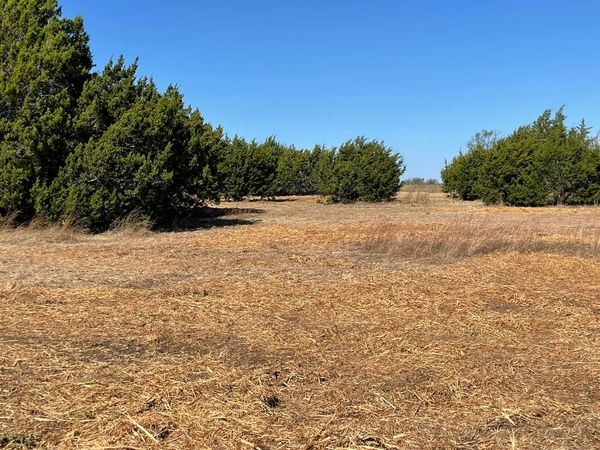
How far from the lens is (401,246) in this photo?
10602mm

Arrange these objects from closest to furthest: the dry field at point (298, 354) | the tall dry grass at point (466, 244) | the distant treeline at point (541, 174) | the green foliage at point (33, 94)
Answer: the dry field at point (298, 354), the tall dry grass at point (466, 244), the green foliage at point (33, 94), the distant treeline at point (541, 174)

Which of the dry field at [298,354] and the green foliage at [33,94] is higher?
the green foliage at [33,94]

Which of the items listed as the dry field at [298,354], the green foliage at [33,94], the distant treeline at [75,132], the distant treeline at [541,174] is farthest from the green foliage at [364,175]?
the dry field at [298,354]

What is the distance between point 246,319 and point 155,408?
2214 millimetres

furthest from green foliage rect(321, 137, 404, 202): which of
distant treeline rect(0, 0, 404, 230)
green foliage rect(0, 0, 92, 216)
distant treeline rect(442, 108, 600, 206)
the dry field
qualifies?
the dry field

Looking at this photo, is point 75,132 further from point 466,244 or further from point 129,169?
point 466,244

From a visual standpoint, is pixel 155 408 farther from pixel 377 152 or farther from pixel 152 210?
pixel 377 152

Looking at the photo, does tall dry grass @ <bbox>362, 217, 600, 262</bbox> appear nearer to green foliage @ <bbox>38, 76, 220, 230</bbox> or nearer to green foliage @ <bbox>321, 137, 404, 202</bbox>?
green foliage @ <bbox>38, 76, 220, 230</bbox>

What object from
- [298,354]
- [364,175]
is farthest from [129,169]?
[364,175]

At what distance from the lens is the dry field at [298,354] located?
10.2ft

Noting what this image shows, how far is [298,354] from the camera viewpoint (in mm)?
4457

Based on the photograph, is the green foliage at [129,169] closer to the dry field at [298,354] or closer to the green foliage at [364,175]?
the dry field at [298,354]

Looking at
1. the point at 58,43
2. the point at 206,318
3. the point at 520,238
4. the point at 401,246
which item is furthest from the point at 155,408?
the point at 58,43

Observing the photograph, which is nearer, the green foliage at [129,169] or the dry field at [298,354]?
the dry field at [298,354]
